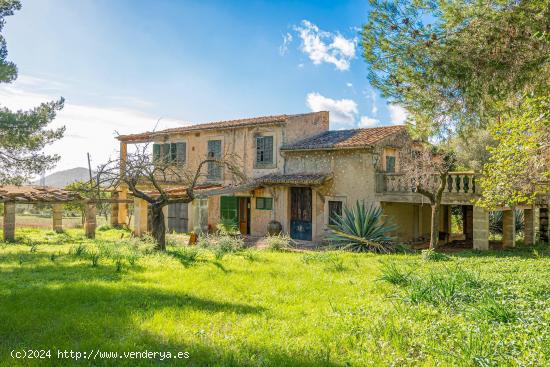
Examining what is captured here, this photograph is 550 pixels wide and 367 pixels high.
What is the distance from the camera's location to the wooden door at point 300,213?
18547 mm

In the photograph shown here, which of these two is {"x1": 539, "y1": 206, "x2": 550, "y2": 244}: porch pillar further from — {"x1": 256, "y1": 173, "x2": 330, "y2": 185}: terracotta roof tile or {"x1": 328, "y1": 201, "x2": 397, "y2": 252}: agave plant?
{"x1": 256, "y1": 173, "x2": 330, "y2": 185}: terracotta roof tile

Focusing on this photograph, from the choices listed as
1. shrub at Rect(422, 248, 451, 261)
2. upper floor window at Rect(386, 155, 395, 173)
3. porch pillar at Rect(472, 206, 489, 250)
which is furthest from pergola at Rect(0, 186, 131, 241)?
porch pillar at Rect(472, 206, 489, 250)

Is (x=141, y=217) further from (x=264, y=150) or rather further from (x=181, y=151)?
(x=264, y=150)

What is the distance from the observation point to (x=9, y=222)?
17.2 m

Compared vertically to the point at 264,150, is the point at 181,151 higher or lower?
higher

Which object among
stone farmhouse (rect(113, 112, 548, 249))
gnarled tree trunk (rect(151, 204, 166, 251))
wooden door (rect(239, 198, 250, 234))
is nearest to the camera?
gnarled tree trunk (rect(151, 204, 166, 251))

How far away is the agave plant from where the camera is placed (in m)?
14.5

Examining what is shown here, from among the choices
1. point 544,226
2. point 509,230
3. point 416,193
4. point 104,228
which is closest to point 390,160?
point 416,193

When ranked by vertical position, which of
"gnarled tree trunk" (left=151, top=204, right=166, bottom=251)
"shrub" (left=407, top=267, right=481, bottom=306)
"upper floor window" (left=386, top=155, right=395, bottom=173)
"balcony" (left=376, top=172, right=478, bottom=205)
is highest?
"upper floor window" (left=386, top=155, right=395, bottom=173)

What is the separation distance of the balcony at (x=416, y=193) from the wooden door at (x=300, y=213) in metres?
3.51

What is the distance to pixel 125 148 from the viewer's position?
86.8 ft

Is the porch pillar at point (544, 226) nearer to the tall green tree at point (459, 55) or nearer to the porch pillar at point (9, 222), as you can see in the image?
the tall green tree at point (459, 55)

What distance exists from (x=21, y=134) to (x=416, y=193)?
15.3 metres

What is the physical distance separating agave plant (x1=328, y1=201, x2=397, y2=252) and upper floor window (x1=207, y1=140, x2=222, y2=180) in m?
8.81
